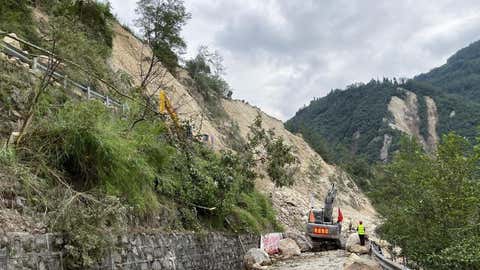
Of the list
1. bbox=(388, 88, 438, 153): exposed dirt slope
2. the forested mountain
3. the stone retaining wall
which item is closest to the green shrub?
the stone retaining wall

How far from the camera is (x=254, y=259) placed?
1833cm

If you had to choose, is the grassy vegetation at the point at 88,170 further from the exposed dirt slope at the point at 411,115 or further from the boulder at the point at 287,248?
the exposed dirt slope at the point at 411,115

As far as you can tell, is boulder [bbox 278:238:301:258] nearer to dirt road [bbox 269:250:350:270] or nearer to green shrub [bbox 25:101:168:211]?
dirt road [bbox 269:250:350:270]

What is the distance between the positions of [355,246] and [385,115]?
128m

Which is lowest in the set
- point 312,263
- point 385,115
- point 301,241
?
point 312,263

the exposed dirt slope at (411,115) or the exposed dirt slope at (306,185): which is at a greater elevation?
the exposed dirt slope at (411,115)

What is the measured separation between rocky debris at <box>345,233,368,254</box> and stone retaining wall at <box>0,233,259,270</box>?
20.5 feet

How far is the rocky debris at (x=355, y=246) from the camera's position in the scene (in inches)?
927

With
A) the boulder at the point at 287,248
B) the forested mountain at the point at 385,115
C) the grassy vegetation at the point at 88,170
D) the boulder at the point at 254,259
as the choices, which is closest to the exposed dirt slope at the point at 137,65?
the boulder at the point at 287,248

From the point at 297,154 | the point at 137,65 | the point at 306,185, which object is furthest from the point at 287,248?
the point at 297,154

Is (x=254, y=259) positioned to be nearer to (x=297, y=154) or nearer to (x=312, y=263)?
(x=312, y=263)

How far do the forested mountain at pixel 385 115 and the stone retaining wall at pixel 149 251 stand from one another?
10175 centimetres

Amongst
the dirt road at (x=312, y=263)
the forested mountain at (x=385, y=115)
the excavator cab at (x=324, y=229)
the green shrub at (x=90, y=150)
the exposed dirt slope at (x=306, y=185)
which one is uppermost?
the forested mountain at (x=385, y=115)

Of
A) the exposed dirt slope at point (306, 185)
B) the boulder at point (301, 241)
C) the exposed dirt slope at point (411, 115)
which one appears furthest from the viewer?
the exposed dirt slope at point (411, 115)
